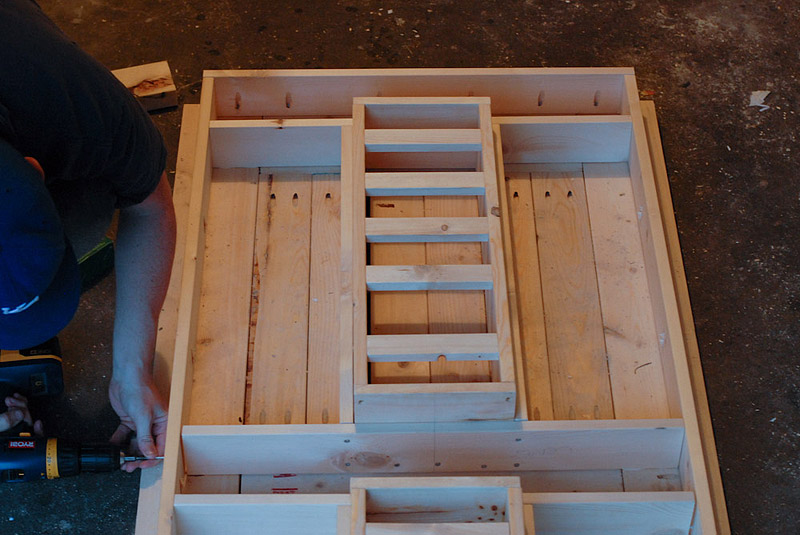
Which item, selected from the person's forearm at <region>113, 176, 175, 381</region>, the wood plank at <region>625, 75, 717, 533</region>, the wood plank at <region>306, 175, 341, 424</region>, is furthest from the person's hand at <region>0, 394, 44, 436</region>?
the wood plank at <region>625, 75, 717, 533</region>

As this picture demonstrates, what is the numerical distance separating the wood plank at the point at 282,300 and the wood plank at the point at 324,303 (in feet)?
0.06

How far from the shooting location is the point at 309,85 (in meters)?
2.30

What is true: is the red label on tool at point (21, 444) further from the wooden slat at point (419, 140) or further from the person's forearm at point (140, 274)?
the wooden slat at point (419, 140)

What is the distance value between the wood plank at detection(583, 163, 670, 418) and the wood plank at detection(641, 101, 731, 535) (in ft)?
0.56

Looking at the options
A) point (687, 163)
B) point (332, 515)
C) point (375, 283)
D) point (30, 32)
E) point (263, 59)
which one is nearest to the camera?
point (30, 32)

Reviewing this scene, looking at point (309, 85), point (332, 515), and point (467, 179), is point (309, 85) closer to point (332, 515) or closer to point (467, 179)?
point (467, 179)

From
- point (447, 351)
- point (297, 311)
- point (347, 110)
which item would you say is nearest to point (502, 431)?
point (447, 351)

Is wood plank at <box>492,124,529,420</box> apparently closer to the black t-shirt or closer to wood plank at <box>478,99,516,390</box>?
wood plank at <box>478,99,516,390</box>

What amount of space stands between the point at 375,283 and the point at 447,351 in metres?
0.24

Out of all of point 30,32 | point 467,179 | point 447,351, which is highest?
point 467,179

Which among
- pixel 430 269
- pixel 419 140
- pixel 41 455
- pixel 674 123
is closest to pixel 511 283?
pixel 430 269

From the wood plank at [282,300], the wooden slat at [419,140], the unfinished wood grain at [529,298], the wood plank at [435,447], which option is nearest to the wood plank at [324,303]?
the wood plank at [282,300]

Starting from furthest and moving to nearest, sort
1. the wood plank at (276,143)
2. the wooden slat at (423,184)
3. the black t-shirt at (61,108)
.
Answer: the wood plank at (276,143), the wooden slat at (423,184), the black t-shirt at (61,108)

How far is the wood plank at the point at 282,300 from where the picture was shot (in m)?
1.91
